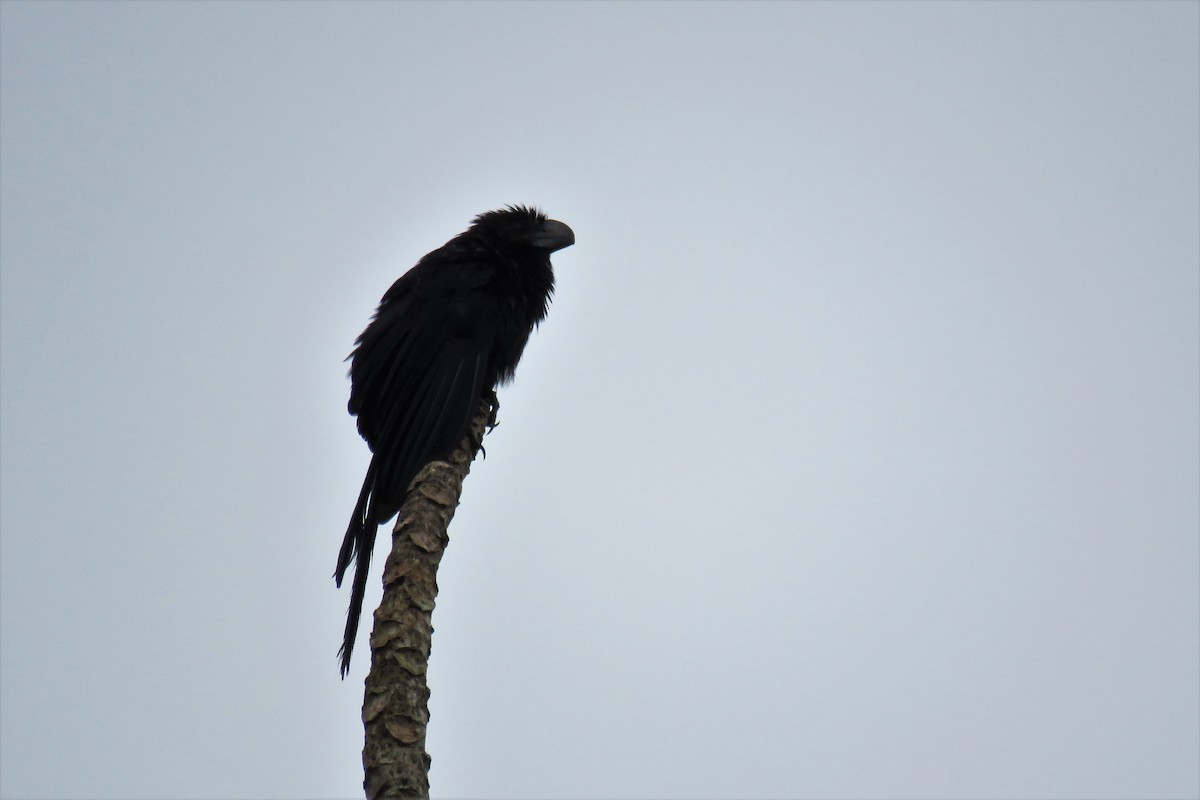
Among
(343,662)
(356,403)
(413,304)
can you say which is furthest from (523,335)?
(343,662)

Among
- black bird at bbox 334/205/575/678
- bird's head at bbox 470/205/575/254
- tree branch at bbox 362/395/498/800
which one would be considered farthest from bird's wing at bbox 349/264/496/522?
tree branch at bbox 362/395/498/800

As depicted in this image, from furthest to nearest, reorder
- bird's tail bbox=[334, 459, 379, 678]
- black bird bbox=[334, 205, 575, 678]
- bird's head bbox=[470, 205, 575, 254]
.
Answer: bird's head bbox=[470, 205, 575, 254], black bird bbox=[334, 205, 575, 678], bird's tail bbox=[334, 459, 379, 678]

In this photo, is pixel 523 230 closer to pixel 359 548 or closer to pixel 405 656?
pixel 359 548

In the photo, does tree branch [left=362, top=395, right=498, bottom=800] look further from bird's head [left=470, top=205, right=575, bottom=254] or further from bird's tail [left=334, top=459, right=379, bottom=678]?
bird's head [left=470, top=205, right=575, bottom=254]

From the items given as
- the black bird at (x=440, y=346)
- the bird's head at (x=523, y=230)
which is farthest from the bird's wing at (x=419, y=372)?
the bird's head at (x=523, y=230)

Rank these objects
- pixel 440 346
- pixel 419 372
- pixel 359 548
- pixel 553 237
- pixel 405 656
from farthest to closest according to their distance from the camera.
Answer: pixel 553 237, pixel 440 346, pixel 419 372, pixel 359 548, pixel 405 656

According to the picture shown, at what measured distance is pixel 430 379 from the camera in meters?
5.23

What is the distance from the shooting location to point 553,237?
6.56 metres

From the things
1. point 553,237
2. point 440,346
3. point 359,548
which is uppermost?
point 553,237

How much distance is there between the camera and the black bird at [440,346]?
14.6ft

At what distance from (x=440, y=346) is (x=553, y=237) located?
142 cm

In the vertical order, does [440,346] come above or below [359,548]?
above

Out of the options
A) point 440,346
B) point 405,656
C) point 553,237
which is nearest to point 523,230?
point 553,237

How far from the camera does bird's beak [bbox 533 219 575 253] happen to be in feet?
21.5
